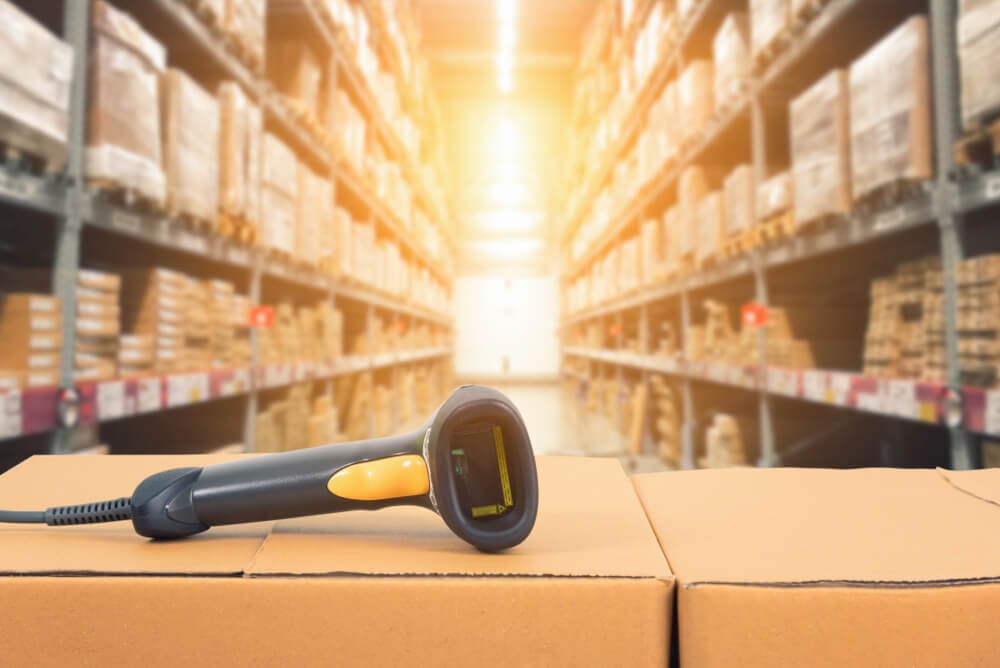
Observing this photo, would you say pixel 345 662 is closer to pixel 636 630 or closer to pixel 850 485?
pixel 636 630

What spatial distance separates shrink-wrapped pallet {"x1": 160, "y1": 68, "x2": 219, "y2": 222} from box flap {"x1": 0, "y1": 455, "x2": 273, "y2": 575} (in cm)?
162

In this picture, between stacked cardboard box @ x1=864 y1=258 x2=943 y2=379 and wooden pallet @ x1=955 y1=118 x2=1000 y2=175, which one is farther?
stacked cardboard box @ x1=864 y1=258 x2=943 y2=379

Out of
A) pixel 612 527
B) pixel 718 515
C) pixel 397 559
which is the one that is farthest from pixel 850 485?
pixel 397 559

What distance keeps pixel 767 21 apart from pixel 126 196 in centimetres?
259

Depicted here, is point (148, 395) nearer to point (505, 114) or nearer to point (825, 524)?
point (825, 524)

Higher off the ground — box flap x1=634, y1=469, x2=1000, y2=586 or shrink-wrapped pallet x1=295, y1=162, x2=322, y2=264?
shrink-wrapped pallet x1=295, y1=162, x2=322, y2=264

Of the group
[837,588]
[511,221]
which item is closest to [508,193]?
[511,221]

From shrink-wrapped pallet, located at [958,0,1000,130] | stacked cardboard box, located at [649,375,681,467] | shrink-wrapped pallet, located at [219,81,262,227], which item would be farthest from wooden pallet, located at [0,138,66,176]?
stacked cardboard box, located at [649,375,681,467]

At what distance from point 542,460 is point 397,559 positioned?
1.25ft

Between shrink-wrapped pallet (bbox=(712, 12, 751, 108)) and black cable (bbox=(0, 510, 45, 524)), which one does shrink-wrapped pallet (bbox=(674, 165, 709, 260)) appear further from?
black cable (bbox=(0, 510, 45, 524))

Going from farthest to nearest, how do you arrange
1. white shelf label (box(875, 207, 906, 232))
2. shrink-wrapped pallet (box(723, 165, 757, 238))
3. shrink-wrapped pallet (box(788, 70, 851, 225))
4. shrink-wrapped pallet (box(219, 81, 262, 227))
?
1. shrink-wrapped pallet (box(723, 165, 757, 238))
2. shrink-wrapped pallet (box(219, 81, 262, 227))
3. shrink-wrapped pallet (box(788, 70, 851, 225))
4. white shelf label (box(875, 207, 906, 232))

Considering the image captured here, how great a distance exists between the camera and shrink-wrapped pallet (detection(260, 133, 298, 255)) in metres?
3.01

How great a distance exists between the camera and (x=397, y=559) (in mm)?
492

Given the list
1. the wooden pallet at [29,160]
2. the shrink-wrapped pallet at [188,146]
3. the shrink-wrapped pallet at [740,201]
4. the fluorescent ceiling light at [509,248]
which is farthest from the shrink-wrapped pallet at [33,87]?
the fluorescent ceiling light at [509,248]
